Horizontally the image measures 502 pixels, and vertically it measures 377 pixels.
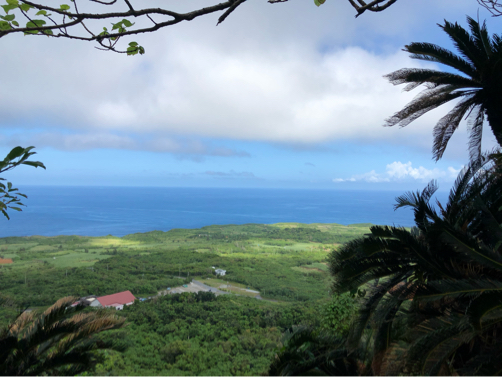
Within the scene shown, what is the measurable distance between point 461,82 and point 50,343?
606cm

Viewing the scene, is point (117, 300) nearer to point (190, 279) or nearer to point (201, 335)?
point (201, 335)

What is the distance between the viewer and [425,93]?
506 cm

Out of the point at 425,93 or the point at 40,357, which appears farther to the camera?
the point at 425,93

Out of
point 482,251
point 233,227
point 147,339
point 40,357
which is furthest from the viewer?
point 233,227

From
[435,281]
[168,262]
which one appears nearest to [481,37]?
[435,281]

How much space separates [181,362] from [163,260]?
47.4ft

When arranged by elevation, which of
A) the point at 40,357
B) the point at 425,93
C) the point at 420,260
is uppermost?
the point at 425,93

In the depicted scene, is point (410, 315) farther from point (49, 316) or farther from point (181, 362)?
point (181, 362)

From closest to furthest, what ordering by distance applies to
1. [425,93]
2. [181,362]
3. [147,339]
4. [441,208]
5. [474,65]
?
[441,208]
[474,65]
[425,93]
[181,362]
[147,339]

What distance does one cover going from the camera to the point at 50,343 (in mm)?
3010

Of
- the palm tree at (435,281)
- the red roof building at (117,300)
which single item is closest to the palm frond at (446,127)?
the palm tree at (435,281)

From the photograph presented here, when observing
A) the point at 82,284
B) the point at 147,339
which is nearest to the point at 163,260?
the point at 82,284

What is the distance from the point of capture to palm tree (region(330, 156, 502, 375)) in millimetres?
2539

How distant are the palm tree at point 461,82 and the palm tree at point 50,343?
4.87 m
